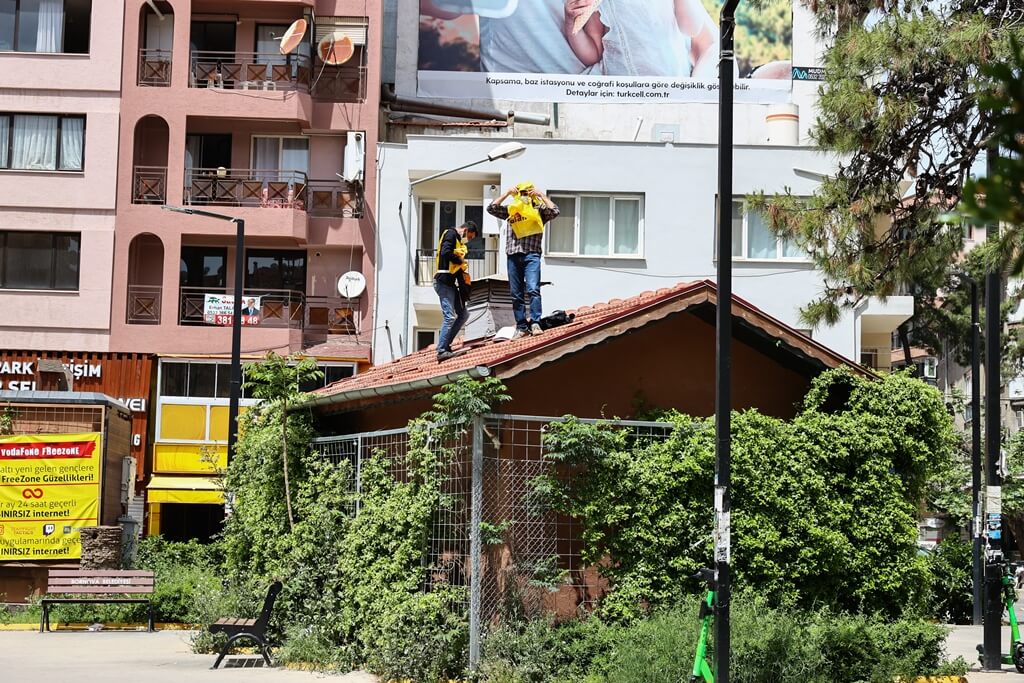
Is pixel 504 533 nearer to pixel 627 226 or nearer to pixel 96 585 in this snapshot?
pixel 96 585

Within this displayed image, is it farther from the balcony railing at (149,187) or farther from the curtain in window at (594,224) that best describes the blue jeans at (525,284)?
the balcony railing at (149,187)

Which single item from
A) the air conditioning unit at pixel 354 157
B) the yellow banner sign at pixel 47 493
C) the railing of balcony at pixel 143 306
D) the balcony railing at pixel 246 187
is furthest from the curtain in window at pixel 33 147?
the yellow banner sign at pixel 47 493

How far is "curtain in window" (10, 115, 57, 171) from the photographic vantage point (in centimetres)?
3934

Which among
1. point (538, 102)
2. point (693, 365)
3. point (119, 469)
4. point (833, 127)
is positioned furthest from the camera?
point (538, 102)

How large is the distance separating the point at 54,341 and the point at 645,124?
64.8 ft

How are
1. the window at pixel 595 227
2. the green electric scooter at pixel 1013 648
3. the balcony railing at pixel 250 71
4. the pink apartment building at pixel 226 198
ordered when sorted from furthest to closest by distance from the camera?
the balcony railing at pixel 250 71 < the pink apartment building at pixel 226 198 < the window at pixel 595 227 < the green electric scooter at pixel 1013 648

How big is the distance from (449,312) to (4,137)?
26.4 meters

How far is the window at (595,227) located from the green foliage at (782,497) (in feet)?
75.8

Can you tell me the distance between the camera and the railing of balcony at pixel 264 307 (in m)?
39.3

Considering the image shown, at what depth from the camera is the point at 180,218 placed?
39.0 meters

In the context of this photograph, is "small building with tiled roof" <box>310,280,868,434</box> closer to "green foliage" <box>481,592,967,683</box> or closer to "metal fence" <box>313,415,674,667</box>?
"metal fence" <box>313,415,674,667</box>

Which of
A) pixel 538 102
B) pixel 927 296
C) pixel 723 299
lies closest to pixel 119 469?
pixel 723 299

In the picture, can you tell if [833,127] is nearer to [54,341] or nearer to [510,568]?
[510,568]

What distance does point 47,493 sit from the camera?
25188 millimetres
